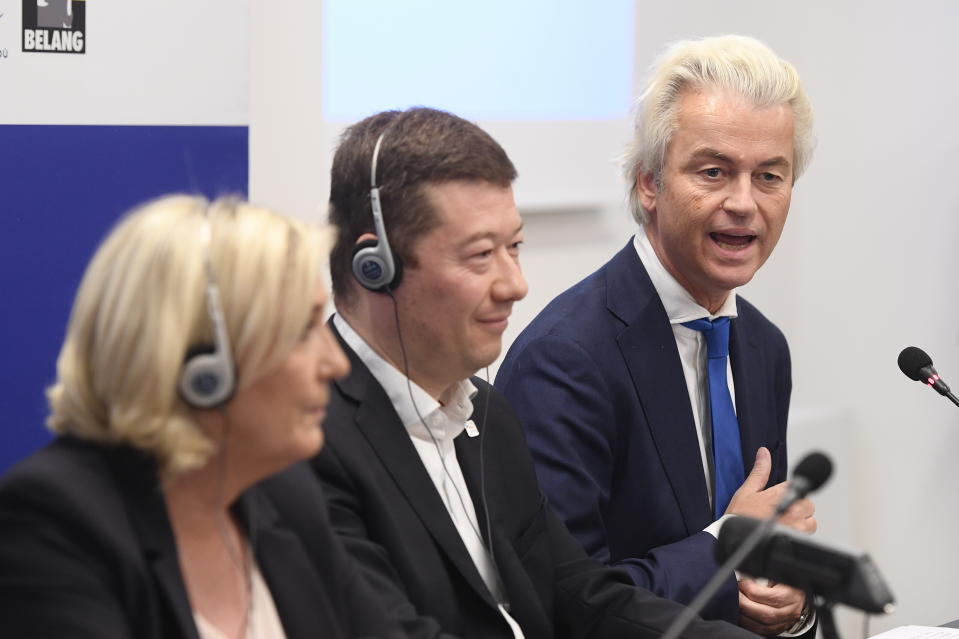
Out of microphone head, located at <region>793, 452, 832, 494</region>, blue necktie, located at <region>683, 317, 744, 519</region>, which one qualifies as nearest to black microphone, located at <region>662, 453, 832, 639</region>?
microphone head, located at <region>793, 452, 832, 494</region>

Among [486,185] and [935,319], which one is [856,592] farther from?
[935,319]

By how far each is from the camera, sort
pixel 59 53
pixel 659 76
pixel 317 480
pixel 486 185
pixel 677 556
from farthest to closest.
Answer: pixel 659 76
pixel 59 53
pixel 677 556
pixel 486 185
pixel 317 480

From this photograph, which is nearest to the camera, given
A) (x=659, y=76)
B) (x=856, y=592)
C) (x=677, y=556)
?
(x=856, y=592)

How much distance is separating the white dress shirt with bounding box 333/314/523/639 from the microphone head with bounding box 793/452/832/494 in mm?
641

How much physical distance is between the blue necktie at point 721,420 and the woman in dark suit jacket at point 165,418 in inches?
45.5

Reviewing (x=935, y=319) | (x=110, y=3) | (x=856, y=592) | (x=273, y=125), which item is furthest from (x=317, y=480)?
(x=935, y=319)

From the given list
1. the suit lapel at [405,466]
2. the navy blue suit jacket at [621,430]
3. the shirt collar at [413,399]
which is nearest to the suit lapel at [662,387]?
the navy blue suit jacket at [621,430]

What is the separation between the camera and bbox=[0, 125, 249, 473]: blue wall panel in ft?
7.34

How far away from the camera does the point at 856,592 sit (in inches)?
45.8

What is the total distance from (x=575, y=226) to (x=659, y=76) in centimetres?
112

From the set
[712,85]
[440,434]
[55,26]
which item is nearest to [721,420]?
[712,85]

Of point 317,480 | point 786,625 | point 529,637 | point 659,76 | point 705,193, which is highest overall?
point 659,76

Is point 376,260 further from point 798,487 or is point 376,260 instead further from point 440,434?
point 798,487

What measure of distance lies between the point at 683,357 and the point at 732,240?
0.81ft
